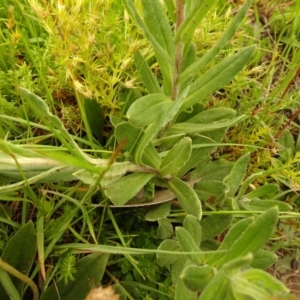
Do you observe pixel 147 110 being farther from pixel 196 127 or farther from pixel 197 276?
pixel 197 276

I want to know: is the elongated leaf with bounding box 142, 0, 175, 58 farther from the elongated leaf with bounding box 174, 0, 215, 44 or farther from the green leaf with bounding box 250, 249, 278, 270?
the green leaf with bounding box 250, 249, 278, 270

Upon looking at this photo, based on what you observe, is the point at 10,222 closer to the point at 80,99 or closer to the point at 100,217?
the point at 100,217

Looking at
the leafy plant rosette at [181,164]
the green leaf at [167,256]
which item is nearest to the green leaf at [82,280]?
the leafy plant rosette at [181,164]

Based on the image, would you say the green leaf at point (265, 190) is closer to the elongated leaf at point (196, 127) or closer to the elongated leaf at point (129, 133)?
the elongated leaf at point (196, 127)

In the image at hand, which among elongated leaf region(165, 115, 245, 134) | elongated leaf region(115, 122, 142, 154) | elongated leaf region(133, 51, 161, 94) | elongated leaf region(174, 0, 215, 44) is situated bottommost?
elongated leaf region(165, 115, 245, 134)

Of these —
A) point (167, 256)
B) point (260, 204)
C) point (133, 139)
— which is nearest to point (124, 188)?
point (133, 139)

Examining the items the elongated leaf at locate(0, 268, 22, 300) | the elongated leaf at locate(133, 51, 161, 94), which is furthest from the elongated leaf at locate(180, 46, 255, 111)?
the elongated leaf at locate(0, 268, 22, 300)

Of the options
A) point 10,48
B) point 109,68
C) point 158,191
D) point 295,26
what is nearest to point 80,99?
point 109,68
